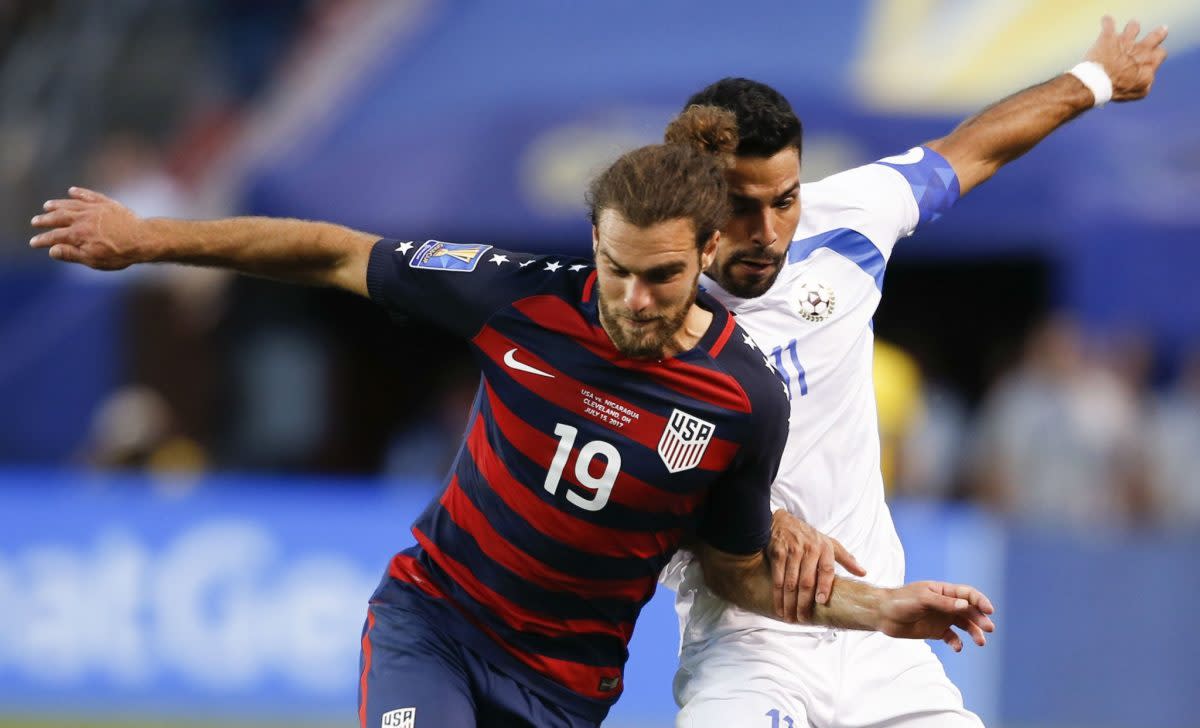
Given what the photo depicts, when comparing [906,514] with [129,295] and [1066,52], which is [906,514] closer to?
[1066,52]

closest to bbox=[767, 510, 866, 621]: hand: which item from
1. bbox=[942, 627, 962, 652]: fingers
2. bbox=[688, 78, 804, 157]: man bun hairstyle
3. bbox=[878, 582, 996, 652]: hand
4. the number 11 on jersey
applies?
bbox=[878, 582, 996, 652]: hand

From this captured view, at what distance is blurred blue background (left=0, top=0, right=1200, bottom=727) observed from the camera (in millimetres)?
11547

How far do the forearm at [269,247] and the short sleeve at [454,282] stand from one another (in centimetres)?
7

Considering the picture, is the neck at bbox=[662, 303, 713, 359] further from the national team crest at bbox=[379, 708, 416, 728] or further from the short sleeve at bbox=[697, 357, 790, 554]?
the national team crest at bbox=[379, 708, 416, 728]

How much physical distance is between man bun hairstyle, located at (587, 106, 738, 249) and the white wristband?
1.76 m

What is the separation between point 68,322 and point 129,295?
0.90 metres

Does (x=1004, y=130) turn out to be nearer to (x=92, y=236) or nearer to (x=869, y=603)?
(x=869, y=603)

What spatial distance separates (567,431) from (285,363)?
36.6 feet

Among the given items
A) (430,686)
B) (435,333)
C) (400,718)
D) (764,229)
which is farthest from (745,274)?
(435,333)

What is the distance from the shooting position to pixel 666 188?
4.98 metres

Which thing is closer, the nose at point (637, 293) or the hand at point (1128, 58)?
the nose at point (637, 293)

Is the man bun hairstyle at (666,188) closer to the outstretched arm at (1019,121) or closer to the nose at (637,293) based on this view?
the nose at (637,293)

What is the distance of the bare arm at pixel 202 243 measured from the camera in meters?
5.17

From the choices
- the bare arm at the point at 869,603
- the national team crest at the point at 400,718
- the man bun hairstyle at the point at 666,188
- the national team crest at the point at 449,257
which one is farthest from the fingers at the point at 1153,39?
the national team crest at the point at 400,718
